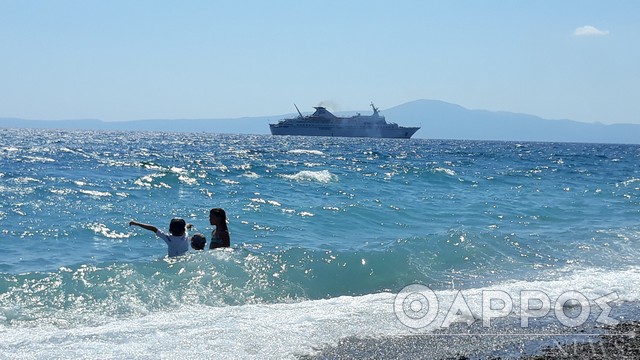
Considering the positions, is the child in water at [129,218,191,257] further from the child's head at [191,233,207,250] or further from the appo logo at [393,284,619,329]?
Answer: the appo logo at [393,284,619,329]

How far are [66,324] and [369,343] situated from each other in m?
3.37

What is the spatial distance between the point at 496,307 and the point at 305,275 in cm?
314

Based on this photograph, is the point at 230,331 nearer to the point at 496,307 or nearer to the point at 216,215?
the point at 496,307

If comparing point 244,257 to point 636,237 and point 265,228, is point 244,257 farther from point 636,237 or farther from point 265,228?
point 636,237

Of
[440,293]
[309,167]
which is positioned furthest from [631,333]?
[309,167]

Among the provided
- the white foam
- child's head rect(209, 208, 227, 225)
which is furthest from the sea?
child's head rect(209, 208, 227, 225)

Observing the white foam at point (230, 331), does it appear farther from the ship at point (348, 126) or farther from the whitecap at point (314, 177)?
the ship at point (348, 126)

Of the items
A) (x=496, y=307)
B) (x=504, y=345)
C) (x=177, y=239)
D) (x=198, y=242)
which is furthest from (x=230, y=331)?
(x=198, y=242)

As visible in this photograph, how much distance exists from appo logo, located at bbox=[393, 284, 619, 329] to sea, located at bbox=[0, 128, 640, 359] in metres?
0.03

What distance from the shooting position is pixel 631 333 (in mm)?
6586

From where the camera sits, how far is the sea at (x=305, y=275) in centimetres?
650

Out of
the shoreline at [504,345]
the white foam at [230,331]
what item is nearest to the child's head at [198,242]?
the white foam at [230,331]

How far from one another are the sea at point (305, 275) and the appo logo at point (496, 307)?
0.11ft

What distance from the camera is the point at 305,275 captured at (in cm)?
995
